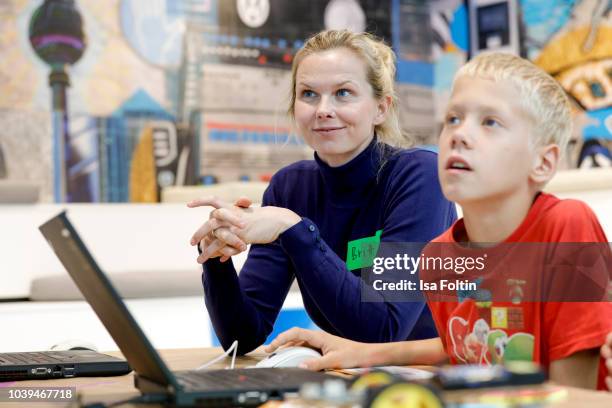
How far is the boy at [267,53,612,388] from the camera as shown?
961 millimetres

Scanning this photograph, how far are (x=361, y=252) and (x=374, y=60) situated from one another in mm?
420

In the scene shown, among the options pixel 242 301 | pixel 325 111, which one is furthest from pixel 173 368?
pixel 325 111

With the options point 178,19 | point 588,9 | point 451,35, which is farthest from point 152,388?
point 451,35

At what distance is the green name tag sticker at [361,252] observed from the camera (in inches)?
61.4

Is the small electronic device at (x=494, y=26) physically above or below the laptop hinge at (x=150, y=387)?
above

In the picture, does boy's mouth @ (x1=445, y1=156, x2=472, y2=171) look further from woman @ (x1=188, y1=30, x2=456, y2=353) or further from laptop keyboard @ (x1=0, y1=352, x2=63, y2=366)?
laptop keyboard @ (x1=0, y1=352, x2=63, y2=366)

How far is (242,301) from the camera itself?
4.68 ft

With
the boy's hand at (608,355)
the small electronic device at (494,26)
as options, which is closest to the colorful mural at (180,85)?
the small electronic device at (494,26)

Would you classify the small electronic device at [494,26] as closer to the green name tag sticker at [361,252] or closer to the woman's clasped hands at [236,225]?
the green name tag sticker at [361,252]

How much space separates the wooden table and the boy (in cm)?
17

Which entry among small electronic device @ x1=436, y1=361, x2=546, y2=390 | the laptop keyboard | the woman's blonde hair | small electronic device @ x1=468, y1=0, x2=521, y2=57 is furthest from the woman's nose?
small electronic device @ x1=468, y1=0, x2=521, y2=57

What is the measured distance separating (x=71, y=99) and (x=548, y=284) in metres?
4.06

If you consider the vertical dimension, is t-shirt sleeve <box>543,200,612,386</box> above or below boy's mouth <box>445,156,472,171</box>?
below

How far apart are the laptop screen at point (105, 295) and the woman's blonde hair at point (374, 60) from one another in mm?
1012
